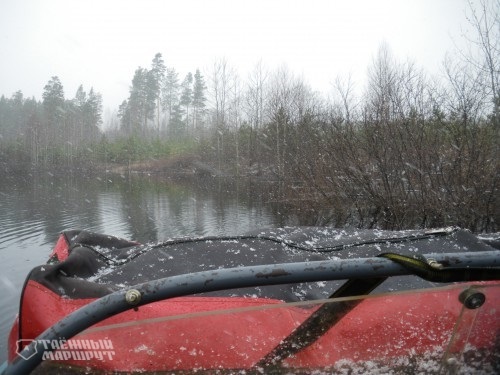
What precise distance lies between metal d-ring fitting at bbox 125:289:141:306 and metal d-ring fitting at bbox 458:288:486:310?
1.01m

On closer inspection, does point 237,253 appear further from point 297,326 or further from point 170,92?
point 170,92

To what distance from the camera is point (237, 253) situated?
237cm

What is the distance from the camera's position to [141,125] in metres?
75.1

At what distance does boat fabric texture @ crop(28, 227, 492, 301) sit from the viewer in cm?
189

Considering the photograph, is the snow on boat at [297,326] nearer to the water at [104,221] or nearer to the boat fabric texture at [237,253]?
the boat fabric texture at [237,253]

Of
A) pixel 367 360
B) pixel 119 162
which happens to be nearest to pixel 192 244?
pixel 367 360

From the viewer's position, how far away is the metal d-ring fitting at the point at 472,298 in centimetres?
115

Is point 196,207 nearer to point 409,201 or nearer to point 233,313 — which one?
point 409,201

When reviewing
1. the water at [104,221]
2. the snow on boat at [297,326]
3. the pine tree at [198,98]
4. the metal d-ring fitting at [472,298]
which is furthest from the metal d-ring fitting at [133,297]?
the pine tree at [198,98]

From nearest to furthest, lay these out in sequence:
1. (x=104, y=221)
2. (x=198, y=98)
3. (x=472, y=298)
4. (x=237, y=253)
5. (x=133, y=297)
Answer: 1. (x=133, y=297)
2. (x=472, y=298)
3. (x=237, y=253)
4. (x=104, y=221)
5. (x=198, y=98)

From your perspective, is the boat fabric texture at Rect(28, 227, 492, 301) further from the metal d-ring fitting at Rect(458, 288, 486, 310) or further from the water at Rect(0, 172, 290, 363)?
the water at Rect(0, 172, 290, 363)

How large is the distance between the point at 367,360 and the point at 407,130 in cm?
1158

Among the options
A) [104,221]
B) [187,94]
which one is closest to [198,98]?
[187,94]

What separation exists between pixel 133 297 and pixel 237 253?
1.41 m
